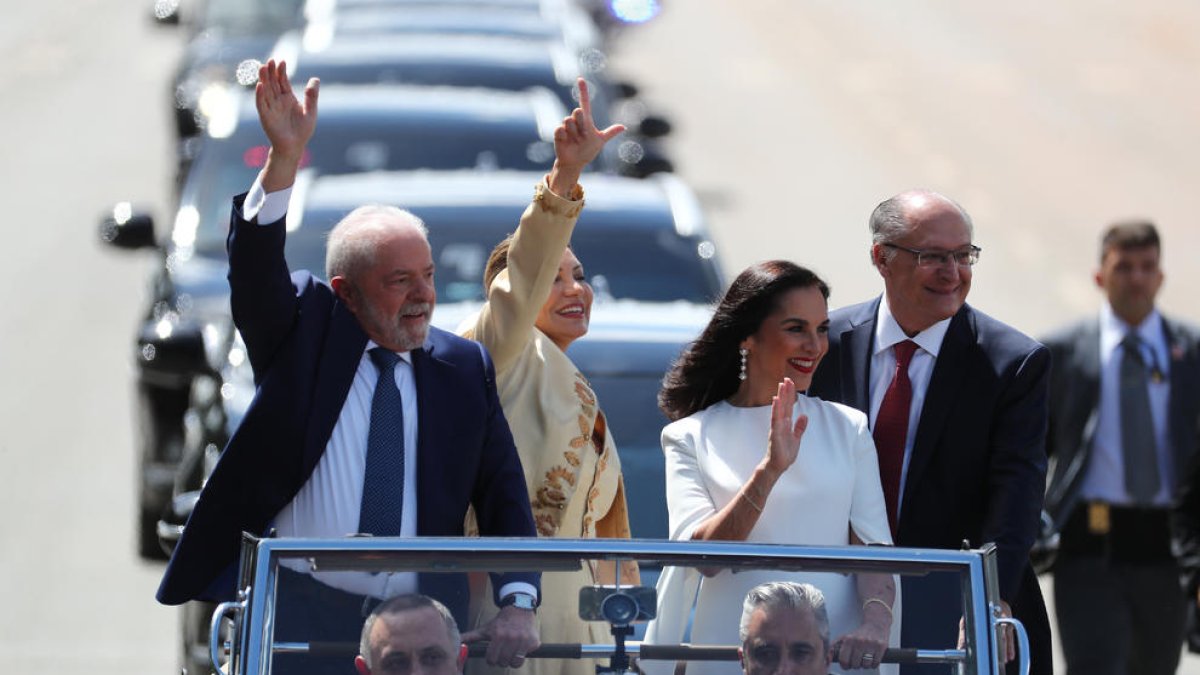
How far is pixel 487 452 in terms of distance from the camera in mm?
5539

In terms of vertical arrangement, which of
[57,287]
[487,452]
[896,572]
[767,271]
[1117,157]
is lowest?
[896,572]

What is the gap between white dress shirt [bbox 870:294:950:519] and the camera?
19.1ft

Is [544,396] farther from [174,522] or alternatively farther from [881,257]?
[174,522]

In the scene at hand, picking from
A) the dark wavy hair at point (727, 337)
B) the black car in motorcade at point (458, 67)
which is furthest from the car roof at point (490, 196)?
the dark wavy hair at point (727, 337)

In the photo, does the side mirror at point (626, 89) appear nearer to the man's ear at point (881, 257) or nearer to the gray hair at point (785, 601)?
the man's ear at point (881, 257)

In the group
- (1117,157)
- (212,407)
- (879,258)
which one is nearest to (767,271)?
(879,258)

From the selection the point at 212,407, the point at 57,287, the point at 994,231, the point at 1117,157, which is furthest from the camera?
the point at 1117,157

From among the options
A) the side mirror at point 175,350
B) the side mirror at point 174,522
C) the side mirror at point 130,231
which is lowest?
the side mirror at point 174,522

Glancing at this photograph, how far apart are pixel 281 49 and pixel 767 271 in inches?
425

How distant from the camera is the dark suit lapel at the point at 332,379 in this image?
212 inches

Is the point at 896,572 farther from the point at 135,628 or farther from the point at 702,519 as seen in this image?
the point at 135,628

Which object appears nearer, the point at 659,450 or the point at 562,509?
the point at 562,509

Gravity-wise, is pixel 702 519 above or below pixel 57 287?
below

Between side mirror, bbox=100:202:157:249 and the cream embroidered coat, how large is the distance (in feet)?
22.0
